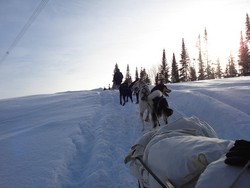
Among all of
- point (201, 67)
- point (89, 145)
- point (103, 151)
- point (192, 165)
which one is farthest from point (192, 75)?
point (192, 165)

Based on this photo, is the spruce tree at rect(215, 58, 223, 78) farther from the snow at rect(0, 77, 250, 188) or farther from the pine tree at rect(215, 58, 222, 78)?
the snow at rect(0, 77, 250, 188)

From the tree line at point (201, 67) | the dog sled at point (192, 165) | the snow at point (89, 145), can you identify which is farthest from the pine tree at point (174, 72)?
the dog sled at point (192, 165)

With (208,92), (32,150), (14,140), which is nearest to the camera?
(32,150)

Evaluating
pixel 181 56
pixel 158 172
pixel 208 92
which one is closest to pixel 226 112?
pixel 208 92

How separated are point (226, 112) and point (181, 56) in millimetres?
52408

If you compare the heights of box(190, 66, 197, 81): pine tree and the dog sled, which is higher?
box(190, 66, 197, 81): pine tree

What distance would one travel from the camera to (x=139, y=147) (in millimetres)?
4039

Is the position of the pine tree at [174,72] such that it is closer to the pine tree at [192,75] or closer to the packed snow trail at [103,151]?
the pine tree at [192,75]

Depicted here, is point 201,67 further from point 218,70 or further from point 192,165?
point 192,165

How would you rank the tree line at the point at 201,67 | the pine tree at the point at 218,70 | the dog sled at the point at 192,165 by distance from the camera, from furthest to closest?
1. the pine tree at the point at 218,70
2. the tree line at the point at 201,67
3. the dog sled at the point at 192,165

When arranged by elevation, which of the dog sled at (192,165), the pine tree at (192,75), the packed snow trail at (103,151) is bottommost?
the packed snow trail at (103,151)

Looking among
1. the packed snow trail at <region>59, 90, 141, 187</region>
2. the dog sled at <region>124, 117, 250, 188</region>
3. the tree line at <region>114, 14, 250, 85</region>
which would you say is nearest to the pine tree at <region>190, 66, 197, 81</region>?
the tree line at <region>114, 14, 250, 85</region>

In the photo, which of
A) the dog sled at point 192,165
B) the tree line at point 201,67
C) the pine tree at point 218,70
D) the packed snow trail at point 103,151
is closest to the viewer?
the dog sled at point 192,165

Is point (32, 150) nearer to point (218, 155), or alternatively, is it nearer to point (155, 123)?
point (155, 123)
